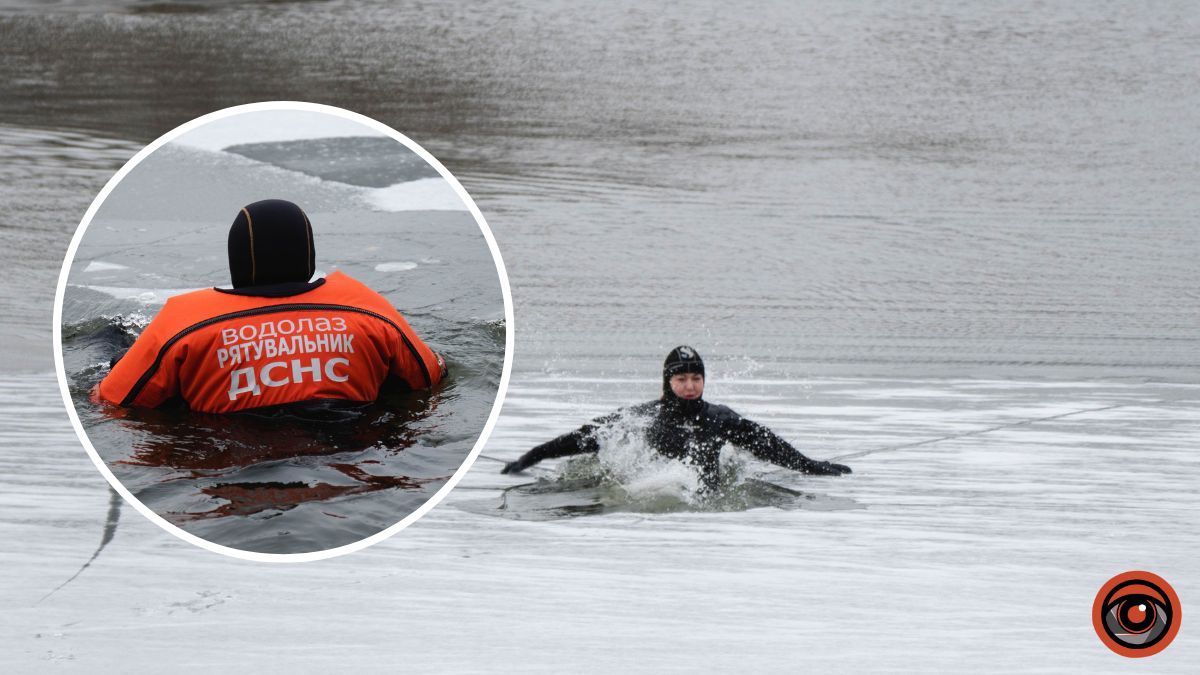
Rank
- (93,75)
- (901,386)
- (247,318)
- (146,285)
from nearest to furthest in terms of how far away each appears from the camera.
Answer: (247,318)
(146,285)
(901,386)
(93,75)

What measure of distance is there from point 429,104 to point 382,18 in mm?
3878

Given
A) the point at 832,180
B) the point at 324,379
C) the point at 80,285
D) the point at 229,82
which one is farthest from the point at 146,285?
the point at 229,82

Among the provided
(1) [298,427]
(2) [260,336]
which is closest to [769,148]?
(1) [298,427]

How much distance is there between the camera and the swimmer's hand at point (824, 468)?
571 cm

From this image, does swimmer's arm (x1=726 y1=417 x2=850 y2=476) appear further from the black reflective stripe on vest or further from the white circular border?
the black reflective stripe on vest

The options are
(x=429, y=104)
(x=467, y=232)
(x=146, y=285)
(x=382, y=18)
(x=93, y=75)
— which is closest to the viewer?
(x=467, y=232)

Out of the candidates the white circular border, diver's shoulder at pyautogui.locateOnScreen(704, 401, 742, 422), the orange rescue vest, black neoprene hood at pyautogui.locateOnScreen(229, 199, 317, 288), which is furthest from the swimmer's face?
black neoprene hood at pyautogui.locateOnScreen(229, 199, 317, 288)

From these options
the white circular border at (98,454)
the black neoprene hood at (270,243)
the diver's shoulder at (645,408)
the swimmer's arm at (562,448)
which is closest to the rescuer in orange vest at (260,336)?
the black neoprene hood at (270,243)

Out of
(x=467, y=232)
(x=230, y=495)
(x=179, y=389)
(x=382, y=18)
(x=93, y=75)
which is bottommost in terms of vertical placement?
(x=230, y=495)

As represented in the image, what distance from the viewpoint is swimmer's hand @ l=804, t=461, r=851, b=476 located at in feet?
18.7

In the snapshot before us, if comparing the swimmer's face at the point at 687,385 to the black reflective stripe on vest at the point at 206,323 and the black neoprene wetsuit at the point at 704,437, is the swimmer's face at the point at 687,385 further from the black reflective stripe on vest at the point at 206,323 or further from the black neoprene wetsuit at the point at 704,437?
the black reflective stripe on vest at the point at 206,323

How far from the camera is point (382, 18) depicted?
15766 mm

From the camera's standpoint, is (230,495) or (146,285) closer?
(230,495)

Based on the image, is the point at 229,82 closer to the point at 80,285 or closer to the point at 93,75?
the point at 93,75
